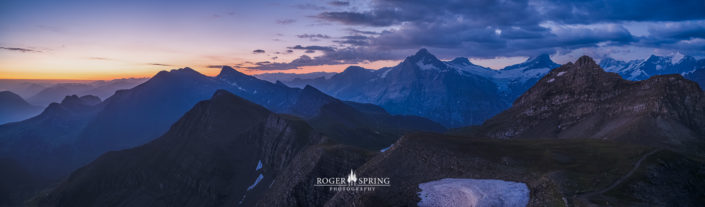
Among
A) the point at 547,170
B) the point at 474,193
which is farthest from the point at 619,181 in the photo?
the point at 474,193

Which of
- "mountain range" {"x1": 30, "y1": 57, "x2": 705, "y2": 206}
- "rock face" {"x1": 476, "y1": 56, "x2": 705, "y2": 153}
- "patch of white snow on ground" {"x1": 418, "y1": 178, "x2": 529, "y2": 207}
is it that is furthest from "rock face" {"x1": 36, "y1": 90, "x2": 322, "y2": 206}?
"rock face" {"x1": 476, "y1": 56, "x2": 705, "y2": 153}

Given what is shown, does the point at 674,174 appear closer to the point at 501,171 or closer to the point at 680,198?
the point at 680,198

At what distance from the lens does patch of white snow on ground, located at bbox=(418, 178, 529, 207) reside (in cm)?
4472

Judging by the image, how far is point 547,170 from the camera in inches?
2094

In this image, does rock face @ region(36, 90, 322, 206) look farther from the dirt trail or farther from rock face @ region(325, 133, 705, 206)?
the dirt trail

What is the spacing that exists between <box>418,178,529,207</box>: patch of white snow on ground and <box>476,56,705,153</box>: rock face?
322 feet

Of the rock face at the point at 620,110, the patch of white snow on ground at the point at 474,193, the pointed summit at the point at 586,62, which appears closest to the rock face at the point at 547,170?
the patch of white snow on ground at the point at 474,193

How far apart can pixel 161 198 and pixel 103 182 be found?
4449cm

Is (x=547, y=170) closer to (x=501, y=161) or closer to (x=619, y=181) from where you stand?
(x=501, y=161)

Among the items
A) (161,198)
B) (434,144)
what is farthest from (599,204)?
(161,198)

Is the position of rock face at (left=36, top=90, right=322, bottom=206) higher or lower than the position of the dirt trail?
lower

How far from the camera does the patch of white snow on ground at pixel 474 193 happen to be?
4472cm

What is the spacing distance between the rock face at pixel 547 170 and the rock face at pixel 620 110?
7969cm

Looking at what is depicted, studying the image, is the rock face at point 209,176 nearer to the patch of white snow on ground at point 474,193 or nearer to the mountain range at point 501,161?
the mountain range at point 501,161
